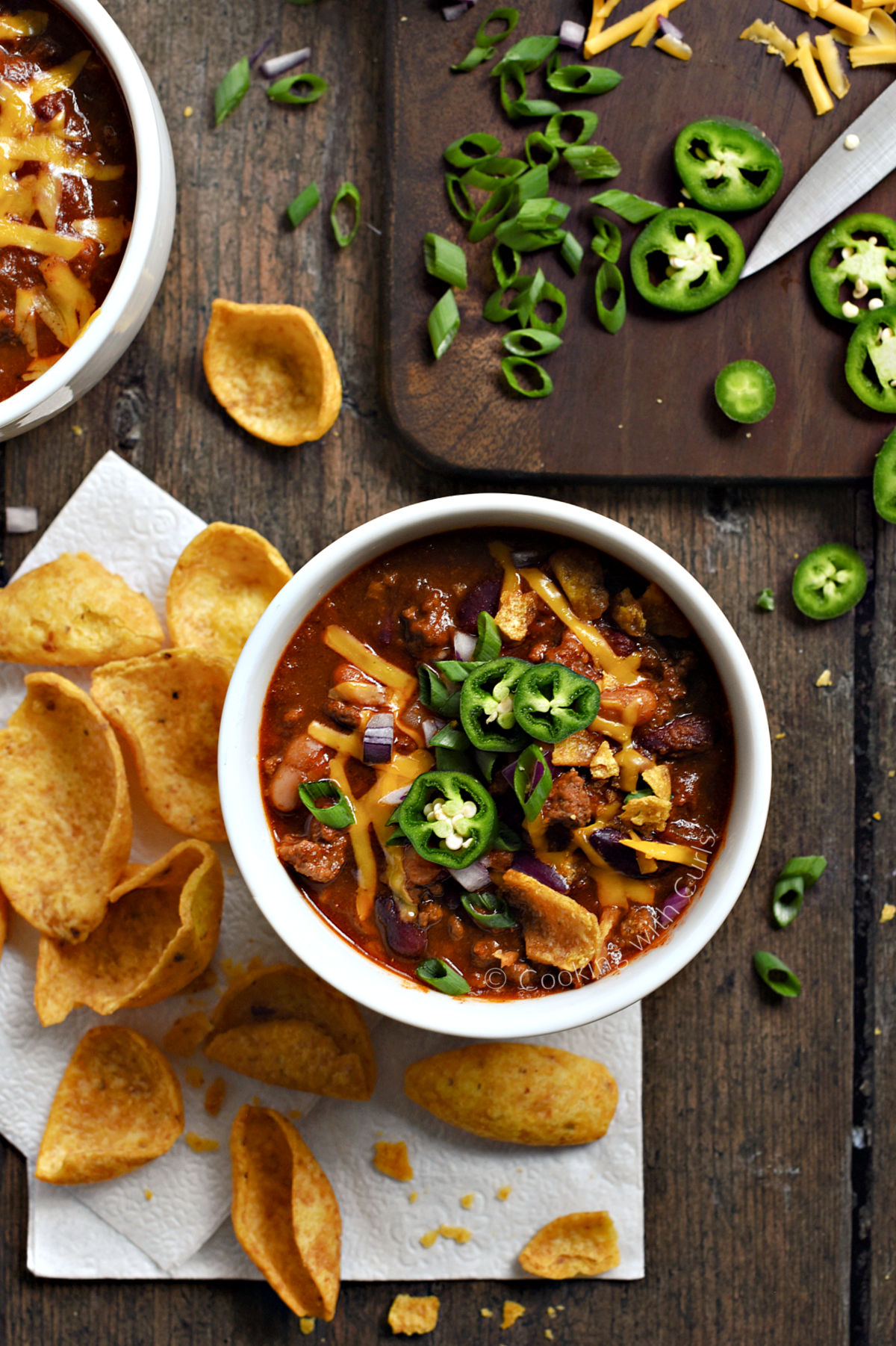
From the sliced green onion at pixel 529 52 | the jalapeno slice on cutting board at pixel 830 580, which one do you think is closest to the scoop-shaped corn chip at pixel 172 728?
the jalapeno slice on cutting board at pixel 830 580

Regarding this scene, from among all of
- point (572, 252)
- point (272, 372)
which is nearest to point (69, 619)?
point (272, 372)

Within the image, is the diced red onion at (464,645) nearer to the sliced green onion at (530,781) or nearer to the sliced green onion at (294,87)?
the sliced green onion at (530,781)

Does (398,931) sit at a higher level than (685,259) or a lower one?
lower

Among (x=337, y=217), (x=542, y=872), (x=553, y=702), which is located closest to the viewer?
(x=553, y=702)

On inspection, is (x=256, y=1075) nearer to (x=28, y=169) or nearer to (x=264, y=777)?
(x=264, y=777)

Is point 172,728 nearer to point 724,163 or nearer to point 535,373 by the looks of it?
point 535,373

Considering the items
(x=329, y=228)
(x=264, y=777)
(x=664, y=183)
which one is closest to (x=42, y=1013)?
(x=264, y=777)

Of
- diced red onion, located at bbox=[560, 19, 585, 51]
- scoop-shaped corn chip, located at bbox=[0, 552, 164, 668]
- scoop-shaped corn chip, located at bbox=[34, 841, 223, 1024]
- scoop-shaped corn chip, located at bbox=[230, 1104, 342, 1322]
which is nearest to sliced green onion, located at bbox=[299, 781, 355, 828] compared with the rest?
scoop-shaped corn chip, located at bbox=[34, 841, 223, 1024]
